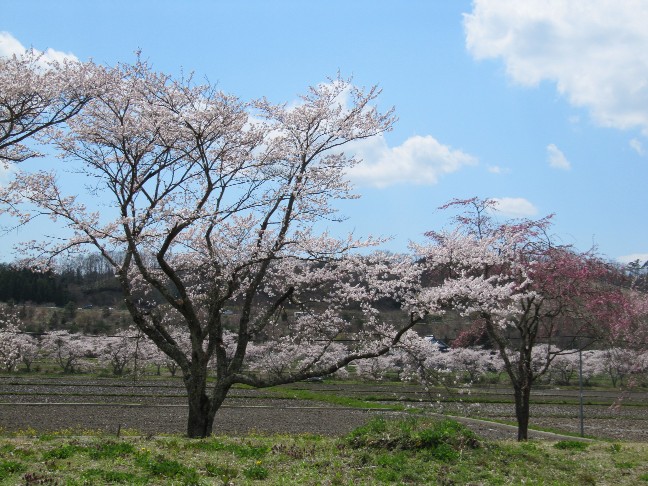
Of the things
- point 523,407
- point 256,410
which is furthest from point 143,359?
point 523,407

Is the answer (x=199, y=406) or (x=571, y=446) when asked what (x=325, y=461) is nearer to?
(x=199, y=406)

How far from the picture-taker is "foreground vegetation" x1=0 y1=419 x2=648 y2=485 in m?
6.41

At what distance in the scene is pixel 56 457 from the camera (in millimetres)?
6812

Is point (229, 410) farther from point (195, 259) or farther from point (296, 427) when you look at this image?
point (195, 259)

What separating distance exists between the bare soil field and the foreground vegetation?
271cm

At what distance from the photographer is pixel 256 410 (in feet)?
70.3

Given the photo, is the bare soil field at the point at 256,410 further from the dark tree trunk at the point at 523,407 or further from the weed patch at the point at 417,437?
the weed patch at the point at 417,437

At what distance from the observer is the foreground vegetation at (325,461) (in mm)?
6410

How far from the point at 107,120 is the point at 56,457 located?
6577 millimetres

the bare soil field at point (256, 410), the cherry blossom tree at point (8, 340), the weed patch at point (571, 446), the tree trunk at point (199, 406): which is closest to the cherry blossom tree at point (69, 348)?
the cherry blossom tree at point (8, 340)

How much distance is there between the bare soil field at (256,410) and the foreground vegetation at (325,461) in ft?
8.88

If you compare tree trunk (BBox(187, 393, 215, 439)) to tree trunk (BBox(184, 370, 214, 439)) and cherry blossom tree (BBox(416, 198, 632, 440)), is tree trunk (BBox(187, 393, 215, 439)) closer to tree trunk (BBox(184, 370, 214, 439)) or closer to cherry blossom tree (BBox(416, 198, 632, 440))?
tree trunk (BBox(184, 370, 214, 439))

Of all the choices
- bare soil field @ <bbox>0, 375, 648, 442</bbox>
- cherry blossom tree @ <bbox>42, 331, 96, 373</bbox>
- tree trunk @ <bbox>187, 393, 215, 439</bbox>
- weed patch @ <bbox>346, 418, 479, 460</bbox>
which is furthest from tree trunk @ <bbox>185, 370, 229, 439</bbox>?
cherry blossom tree @ <bbox>42, 331, 96, 373</bbox>

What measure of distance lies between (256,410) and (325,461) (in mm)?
14765
